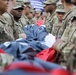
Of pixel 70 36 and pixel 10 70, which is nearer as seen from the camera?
pixel 10 70

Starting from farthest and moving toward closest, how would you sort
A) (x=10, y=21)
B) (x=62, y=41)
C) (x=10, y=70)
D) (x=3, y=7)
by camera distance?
(x=10, y=21) < (x=3, y=7) < (x=62, y=41) < (x=10, y=70)

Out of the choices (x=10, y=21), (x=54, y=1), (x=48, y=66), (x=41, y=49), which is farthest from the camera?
(x=54, y=1)

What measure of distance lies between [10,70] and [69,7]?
4127 mm

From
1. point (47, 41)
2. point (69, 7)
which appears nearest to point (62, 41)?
point (47, 41)

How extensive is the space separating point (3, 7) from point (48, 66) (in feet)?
14.9

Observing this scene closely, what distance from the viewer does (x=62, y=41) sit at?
3.68 meters

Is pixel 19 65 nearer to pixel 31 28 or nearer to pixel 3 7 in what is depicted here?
pixel 3 7

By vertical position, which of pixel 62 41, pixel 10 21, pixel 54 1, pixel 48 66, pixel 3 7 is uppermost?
pixel 48 66

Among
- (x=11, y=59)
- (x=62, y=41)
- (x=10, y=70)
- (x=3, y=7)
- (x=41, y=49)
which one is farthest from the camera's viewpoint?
(x=3, y=7)

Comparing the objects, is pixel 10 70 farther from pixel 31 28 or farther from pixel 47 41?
pixel 31 28

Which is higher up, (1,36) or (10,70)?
(10,70)

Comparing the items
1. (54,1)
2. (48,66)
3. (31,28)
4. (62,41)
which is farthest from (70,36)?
(54,1)

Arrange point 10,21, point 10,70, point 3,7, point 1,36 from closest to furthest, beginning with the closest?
point 10,70 < point 1,36 < point 3,7 < point 10,21

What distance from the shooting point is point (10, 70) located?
149 centimetres
